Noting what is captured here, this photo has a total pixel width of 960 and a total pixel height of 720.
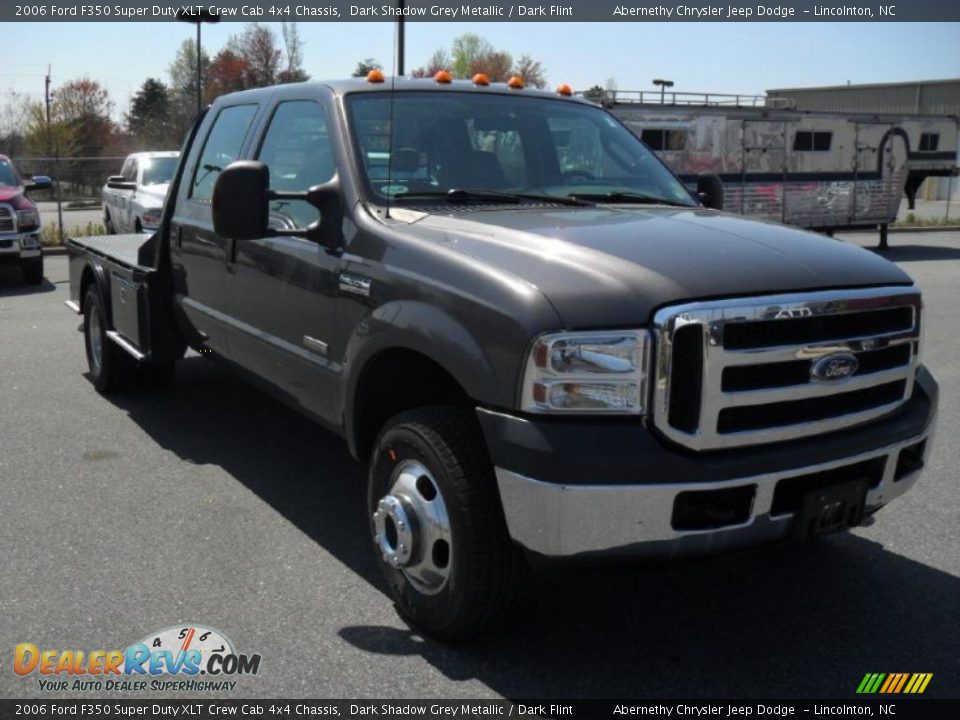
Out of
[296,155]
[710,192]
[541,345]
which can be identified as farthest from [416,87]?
[541,345]

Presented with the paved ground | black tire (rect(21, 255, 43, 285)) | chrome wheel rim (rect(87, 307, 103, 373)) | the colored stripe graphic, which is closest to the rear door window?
Result: chrome wheel rim (rect(87, 307, 103, 373))

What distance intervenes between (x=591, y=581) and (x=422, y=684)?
1095 millimetres

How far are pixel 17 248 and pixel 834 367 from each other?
12465mm

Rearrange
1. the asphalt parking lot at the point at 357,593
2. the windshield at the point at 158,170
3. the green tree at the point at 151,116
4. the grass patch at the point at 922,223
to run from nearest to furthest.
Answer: the asphalt parking lot at the point at 357,593, the windshield at the point at 158,170, the grass patch at the point at 922,223, the green tree at the point at 151,116

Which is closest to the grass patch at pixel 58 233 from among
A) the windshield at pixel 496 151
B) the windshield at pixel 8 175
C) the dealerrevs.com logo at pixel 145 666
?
the windshield at pixel 8 175

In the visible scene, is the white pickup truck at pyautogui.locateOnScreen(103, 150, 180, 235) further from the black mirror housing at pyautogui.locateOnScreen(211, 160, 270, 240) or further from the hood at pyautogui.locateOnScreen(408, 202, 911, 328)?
the hood at pyautogui.locateOnScreen(408, 202, 911, 328)

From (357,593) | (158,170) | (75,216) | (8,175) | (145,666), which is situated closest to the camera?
(145,666)

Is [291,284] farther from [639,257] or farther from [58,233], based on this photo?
[58,233]

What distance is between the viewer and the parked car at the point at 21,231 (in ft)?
43.7

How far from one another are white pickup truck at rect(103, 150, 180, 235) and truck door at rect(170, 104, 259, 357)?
8.54 meters

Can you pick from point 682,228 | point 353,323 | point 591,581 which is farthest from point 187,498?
point 682,228

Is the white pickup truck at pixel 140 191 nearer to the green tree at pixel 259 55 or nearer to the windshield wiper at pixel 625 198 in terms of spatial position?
the windshield wiper at pixel 625 198

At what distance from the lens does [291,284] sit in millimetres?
4473

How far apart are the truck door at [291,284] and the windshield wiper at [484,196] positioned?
1.38 feet
